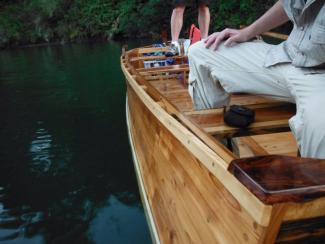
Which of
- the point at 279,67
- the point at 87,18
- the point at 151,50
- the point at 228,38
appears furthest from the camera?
the point at 87,18

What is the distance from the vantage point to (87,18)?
78.3 ft

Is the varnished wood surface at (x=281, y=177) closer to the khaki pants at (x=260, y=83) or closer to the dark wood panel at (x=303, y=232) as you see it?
the dark wood panel at (x=303, y=232)

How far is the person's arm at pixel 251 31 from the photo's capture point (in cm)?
204

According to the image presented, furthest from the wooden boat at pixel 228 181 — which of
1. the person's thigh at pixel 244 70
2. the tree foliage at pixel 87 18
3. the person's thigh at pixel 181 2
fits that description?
the tree foliage at pixel 87 18

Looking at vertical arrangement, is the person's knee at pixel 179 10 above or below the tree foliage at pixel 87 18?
above

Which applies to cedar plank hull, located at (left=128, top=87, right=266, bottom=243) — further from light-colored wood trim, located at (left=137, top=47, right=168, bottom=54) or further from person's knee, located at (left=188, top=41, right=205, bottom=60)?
light-colored wood trim, located at (left=137, top=47, right=168, bottom=54)

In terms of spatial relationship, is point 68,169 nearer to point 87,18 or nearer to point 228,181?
point 228,181

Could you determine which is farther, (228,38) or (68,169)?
(68,169)

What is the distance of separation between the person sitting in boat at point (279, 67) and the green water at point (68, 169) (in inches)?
70.0

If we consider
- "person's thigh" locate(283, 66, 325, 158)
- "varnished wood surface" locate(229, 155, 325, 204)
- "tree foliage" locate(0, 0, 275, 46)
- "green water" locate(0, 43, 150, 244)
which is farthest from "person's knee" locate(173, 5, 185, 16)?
"tree foliage" locate(0, 0, 275, 46)

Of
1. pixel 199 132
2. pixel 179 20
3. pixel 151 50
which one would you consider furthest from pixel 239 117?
pixel 151 50

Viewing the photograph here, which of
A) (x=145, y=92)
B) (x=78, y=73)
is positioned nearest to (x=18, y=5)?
(x=78, y=73)

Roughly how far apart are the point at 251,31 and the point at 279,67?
0.32m

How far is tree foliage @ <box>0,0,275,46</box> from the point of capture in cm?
2195
